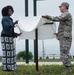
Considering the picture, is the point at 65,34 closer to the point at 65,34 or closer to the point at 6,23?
Result: the point at 65,34

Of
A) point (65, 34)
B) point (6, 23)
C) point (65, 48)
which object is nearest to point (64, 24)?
point (65, 34)

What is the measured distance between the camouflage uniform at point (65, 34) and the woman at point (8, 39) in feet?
3.13

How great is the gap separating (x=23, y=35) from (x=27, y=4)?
101 inches

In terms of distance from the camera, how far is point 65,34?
7.51 m

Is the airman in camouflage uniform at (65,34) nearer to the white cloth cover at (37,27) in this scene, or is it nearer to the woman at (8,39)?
the white cloth cover at (37,27)

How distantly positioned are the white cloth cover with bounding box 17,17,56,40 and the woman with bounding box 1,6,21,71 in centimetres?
20

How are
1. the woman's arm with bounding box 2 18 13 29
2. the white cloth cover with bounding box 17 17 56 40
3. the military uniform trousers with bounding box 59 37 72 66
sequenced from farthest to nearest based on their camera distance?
the white cloth cover with bounding box 17 17 56 40, the woman's arm with bounding box 2 18 13 29, the military uniform trousers with bounding box 59 37 72 66

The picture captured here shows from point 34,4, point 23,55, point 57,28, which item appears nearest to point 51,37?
point 57,28

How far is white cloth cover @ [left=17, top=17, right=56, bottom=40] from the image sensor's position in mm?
7840

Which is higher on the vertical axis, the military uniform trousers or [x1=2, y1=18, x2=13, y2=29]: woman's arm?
[x1=2, y1=18, x2=13, y2=29]: woman's arm

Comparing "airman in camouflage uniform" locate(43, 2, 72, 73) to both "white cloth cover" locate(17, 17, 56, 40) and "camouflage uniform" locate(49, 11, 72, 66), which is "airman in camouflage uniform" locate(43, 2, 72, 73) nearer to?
"camouflage uniform" locate(49, 11, 72, 66)

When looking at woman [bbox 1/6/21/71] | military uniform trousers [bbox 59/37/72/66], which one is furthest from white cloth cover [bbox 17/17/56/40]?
military uniform trousers [bbox 59/37/72/66]

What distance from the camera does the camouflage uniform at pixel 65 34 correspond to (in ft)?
24.6

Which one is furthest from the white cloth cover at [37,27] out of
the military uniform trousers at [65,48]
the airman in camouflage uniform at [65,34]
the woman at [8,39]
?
the military uniform trousers at [65,48]
